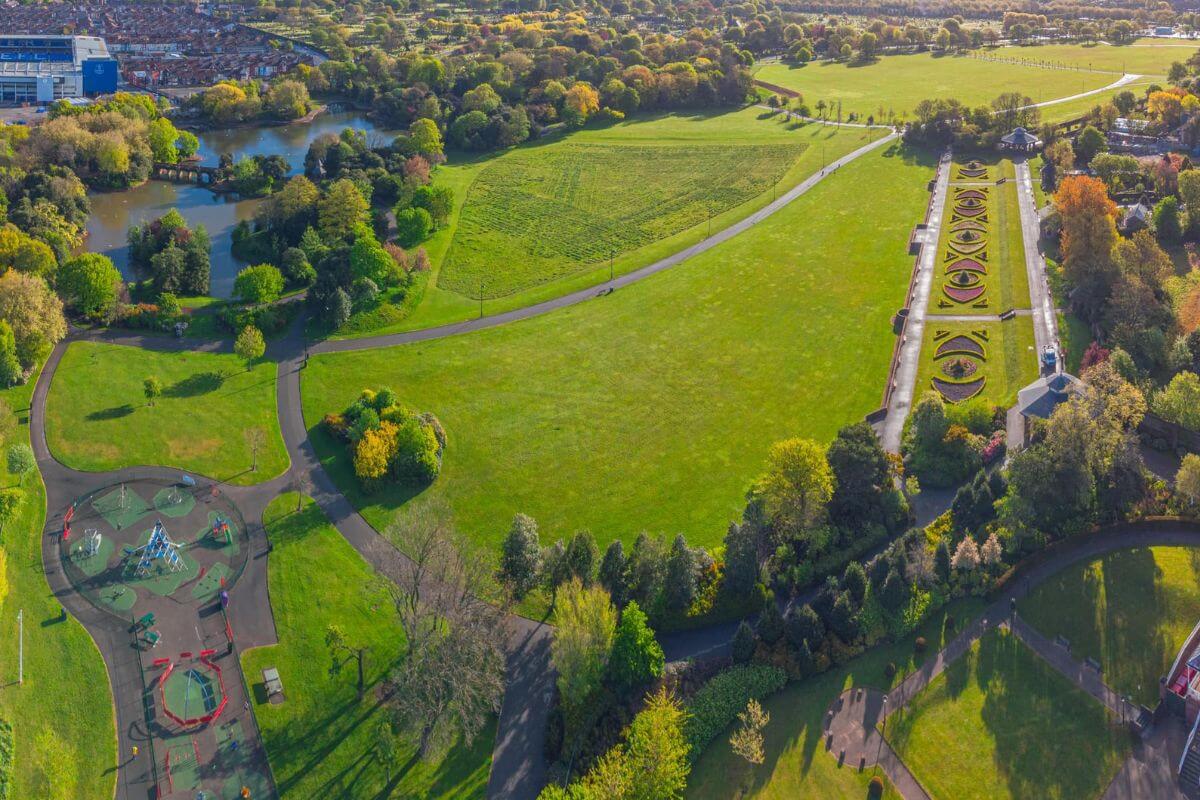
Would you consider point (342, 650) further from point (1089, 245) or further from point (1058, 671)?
point (1089, 245)

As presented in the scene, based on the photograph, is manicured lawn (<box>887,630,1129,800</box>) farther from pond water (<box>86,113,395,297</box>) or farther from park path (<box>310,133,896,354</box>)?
pond water (<box>86,113,395,297</box>)

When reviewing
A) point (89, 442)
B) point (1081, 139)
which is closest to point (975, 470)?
point (89, 442)

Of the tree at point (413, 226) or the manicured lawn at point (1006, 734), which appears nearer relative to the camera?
the manicured lawn at point (1006, 734)

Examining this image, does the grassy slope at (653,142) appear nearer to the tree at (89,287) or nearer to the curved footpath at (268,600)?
the curved footpath at (268,600)

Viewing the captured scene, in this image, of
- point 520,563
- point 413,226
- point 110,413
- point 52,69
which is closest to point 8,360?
point 110,413

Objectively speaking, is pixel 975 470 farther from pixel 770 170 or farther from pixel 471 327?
pixel 770 170

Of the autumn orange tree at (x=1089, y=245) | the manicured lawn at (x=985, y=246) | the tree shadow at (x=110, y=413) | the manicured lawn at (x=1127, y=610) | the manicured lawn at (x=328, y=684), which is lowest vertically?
the manicured lawn at (x=328, y=684)

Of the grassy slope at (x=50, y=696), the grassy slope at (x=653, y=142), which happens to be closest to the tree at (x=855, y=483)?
Result: the grassy slope at (x=653, y=142)
